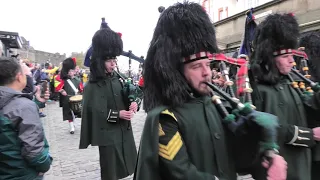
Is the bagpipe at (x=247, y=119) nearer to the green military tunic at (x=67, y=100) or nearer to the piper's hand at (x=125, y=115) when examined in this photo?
the piper's hand at (x=125, y=115)

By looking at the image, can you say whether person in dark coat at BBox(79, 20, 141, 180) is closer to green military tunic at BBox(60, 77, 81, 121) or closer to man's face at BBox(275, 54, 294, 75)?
man's face at BBox(275, 54, 294, 75)

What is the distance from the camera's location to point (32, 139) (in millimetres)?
2770

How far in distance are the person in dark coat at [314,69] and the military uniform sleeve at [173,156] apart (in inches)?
67.2

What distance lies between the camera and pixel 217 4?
923 inches

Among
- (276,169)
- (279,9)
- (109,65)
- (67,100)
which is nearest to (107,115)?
(109,65)

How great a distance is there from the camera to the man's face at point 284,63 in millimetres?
2902

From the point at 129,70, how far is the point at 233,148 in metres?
3.32

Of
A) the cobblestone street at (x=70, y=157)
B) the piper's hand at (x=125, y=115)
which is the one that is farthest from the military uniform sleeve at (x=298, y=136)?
the cobblestone street at (x=70, y=157)

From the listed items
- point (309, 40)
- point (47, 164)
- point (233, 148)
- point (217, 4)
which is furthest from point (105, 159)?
point (217, 4)

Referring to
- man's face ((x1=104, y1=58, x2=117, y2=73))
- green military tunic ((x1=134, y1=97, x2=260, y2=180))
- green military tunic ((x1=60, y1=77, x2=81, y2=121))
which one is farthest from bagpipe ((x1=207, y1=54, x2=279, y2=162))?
green military tunic ((x1=60, y1=77, x2=81, y2=121))

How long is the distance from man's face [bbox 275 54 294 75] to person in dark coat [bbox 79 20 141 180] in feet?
6.88

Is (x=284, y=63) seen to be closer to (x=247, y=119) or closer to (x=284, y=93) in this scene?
(x=284, y=93)

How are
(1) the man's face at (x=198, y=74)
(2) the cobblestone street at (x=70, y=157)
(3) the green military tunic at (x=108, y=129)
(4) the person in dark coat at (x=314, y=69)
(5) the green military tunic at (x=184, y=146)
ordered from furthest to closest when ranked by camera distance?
(2) the cobblestone street at (x=70, y=157) → (3) the green military tunic at (x=108, y=129) → (4) the person in dark coat at (x=314, y=69) → (1) the man's face at (x=198, y=74) → (5) the green military tunic at (x=184, y=146)

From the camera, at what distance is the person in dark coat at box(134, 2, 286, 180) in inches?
67.0
